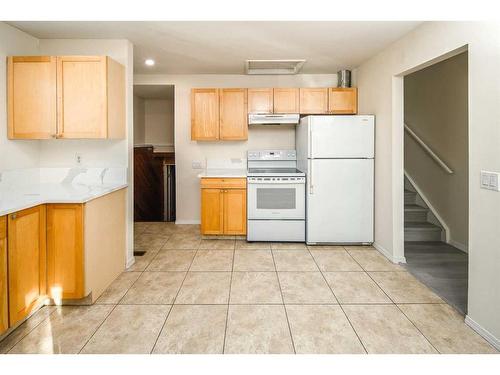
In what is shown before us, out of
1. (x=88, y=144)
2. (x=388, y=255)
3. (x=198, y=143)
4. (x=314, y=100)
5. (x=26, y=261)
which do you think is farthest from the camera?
(x=198, y=143)

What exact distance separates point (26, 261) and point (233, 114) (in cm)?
326

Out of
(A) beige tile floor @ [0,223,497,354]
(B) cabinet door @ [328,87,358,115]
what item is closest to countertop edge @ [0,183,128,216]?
(A) beige tile floor @ [0,223,497,354]

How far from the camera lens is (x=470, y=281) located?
2379 mm

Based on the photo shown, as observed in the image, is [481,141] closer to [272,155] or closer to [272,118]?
[272,118]

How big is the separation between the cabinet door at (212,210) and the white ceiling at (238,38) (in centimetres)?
172

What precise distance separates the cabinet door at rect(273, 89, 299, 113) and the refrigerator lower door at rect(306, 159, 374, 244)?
979mm

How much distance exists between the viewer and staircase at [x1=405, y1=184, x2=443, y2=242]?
459cm

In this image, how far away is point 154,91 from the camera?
19.4 feet

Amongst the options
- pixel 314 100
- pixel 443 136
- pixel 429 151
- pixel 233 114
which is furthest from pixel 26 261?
pixel 443 136

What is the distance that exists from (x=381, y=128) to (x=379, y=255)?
1.48m

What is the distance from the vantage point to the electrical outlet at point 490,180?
2094 millimetres

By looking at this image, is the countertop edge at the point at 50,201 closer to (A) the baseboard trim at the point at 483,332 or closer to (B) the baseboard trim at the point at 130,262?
(B) the baseboard trim at the point at 130,262

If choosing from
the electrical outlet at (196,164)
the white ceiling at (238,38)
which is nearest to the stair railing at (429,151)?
the white ceiling at (238,38)
